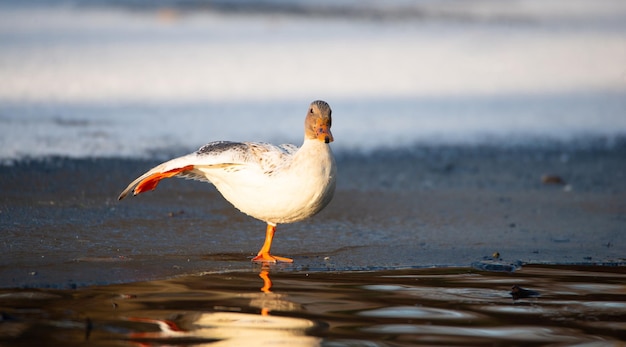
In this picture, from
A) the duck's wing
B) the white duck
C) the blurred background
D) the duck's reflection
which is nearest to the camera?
the duck's reflection

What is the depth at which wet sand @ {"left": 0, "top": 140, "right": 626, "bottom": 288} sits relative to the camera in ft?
21.6

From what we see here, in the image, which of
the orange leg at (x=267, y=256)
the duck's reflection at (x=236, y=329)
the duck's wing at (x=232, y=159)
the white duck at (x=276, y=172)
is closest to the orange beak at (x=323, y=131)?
the white duck at (x=276, y=172)

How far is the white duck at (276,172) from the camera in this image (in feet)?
21.5

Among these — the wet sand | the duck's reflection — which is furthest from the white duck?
the duck's reflection

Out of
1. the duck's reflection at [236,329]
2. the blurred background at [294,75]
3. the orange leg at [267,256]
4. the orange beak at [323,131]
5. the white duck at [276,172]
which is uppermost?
the blurred background at [294,75]

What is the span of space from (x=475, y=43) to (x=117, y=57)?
311 inches

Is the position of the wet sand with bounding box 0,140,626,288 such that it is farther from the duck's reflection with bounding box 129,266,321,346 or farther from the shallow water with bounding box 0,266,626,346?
the duck's reflection with bounding box 129,266,321,346

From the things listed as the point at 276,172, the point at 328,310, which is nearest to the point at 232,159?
the point at 276,172

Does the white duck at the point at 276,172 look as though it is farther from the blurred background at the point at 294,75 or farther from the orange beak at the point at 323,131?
the blurred background at the point at 294,75

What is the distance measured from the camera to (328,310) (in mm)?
5316

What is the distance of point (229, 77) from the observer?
16.5m

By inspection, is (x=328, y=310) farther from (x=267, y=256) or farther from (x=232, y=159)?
(x=232, y=159)

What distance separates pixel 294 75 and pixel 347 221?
28.6 feet

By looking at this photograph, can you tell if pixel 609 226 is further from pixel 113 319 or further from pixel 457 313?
pixel 113 319
